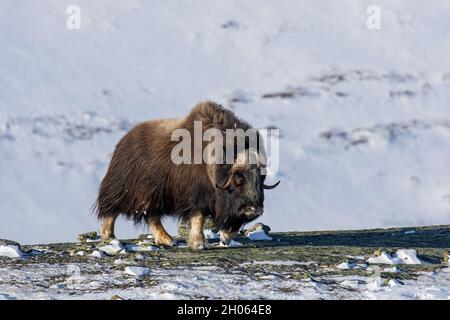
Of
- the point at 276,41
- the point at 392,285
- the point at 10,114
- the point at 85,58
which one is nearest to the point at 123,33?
the point at 85,58

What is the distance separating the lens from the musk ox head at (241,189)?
7.25 metres

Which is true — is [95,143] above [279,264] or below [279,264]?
above

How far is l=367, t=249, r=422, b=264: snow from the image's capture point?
22.6ft

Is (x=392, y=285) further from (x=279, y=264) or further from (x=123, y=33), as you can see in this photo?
(x=123, y=33)

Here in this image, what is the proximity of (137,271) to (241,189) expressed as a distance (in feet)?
4.32

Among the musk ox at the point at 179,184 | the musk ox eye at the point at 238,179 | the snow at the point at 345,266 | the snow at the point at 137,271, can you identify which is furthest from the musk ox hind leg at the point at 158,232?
the snow at the point at 345,266

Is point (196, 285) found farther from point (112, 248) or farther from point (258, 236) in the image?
point (258, 236)

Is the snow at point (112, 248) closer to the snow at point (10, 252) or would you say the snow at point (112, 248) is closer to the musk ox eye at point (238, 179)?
the snow at point (10, 252)

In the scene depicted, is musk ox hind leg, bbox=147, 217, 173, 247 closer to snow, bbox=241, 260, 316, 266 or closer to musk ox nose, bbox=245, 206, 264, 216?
musk ox nose, bbox=245, 206, 264, 216

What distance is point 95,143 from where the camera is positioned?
52.4 feet

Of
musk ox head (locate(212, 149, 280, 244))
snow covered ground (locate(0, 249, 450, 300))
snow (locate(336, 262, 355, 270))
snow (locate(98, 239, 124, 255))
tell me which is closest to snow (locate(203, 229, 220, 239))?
musk ox head (locate(212, 149, 280, 244))

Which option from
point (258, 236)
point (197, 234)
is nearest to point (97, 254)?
point (197, 234)

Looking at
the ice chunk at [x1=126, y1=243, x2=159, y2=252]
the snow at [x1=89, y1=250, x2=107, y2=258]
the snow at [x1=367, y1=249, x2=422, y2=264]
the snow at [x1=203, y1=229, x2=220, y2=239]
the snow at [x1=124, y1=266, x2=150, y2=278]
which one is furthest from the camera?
the snow at [x1=203, y1=229, x2=220, y2=239]
